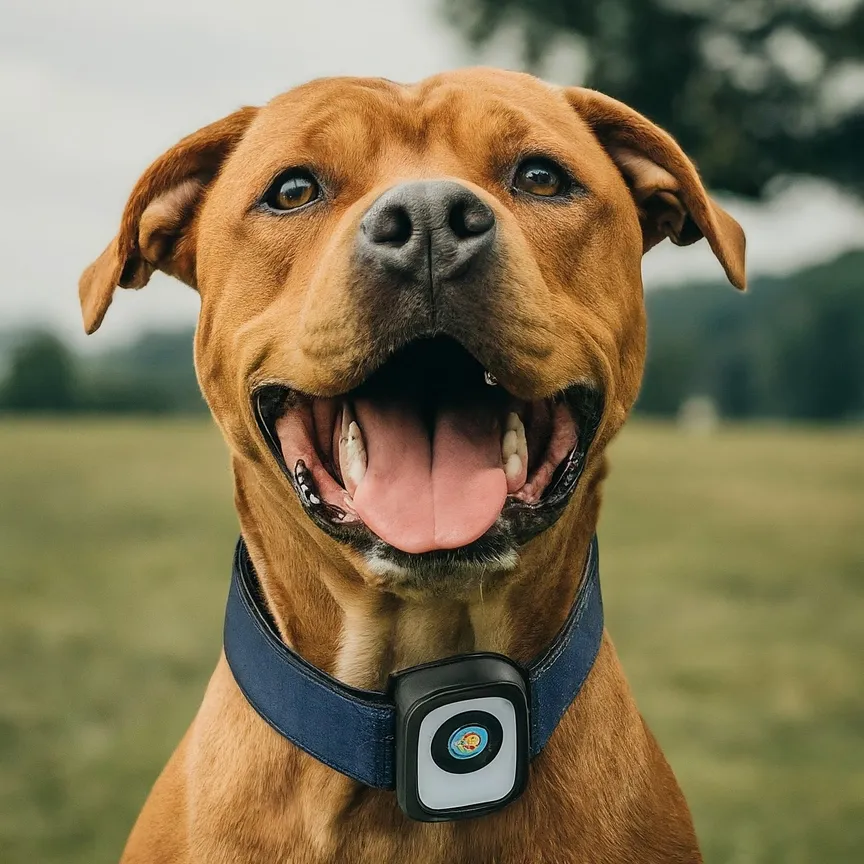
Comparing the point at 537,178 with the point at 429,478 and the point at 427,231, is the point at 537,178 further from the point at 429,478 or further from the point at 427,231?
the point at 429,478

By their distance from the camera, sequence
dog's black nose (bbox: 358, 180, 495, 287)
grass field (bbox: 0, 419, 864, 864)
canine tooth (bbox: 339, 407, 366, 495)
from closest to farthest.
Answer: dog's black nose (bbox: 358, 180, 495, 287) < canine tooth (bbox: 339, 407, 366, 495) < grass field (bbox: 0, 419, 864, 864)

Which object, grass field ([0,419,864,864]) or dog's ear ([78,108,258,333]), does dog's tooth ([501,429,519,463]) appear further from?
grass field ([0,419,864,864])

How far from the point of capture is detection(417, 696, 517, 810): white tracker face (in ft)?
6.86

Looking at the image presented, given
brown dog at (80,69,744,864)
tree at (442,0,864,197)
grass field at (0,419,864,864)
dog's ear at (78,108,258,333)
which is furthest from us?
tree at (442,0,864,197)

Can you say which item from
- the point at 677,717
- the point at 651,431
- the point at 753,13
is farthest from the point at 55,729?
the point at 651,431

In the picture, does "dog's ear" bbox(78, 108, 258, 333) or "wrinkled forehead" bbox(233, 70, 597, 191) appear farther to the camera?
"dog's ear" bbox(78, 108, 258, 333)

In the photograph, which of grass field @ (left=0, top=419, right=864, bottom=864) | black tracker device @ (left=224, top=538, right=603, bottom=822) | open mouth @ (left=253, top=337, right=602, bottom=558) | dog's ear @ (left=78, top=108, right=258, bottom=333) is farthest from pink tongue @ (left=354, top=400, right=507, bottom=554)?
grass field @ (left=0, top=419, right=864, bottom=864)

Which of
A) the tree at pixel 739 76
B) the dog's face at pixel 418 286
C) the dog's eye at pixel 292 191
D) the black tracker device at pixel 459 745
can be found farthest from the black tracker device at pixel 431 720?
the tree at pixel 739 76

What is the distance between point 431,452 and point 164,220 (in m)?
1.01

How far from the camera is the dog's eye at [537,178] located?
2.46m

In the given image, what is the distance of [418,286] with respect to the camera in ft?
6.57

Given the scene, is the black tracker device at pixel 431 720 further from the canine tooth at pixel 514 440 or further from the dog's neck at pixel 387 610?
the canine tooth at pixel 514 440

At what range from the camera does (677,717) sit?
19.2 ft

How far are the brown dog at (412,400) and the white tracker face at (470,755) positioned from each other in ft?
0.37
